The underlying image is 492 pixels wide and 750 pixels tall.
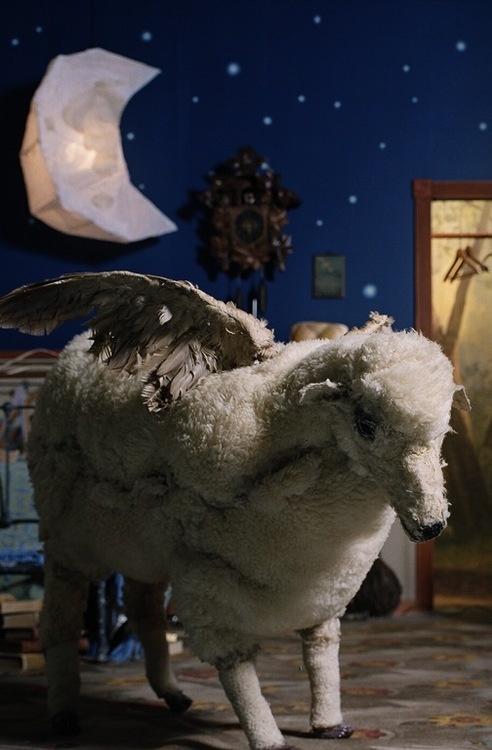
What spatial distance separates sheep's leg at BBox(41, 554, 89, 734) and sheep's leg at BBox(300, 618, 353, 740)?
532mm

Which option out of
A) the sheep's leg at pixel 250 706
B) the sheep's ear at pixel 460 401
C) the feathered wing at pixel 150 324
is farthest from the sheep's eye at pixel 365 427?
the sheep's leg at pixel 250 706

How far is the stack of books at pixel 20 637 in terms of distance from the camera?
3.29m

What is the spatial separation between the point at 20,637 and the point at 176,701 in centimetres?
98

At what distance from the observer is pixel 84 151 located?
4.61 metres

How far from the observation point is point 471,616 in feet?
14.8

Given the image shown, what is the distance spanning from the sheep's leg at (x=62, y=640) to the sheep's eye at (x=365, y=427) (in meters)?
0.98

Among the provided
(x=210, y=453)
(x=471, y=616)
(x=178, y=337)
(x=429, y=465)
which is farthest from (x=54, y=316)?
(x=471, y=616)

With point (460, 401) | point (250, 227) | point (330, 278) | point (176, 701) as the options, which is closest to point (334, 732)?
point (176, 701)

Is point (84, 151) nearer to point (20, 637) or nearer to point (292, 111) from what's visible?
point (292, 111)

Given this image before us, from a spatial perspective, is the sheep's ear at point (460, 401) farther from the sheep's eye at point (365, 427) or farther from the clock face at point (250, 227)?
the clock face at point (250, 227)

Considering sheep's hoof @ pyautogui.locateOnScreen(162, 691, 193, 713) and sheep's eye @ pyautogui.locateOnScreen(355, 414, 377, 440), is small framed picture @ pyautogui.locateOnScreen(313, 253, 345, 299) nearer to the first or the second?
sheep's hoof @ pyautogui.locateOnScreen(162, 691, 193, 713)

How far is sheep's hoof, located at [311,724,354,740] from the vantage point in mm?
2184

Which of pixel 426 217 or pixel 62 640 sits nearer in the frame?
pixel 62 640

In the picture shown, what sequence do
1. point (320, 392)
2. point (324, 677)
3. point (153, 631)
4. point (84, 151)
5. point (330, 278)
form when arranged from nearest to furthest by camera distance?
point (320, 392) → point (324, 677) → point (153, 631) → point (84, 151) → point (330, 278)
